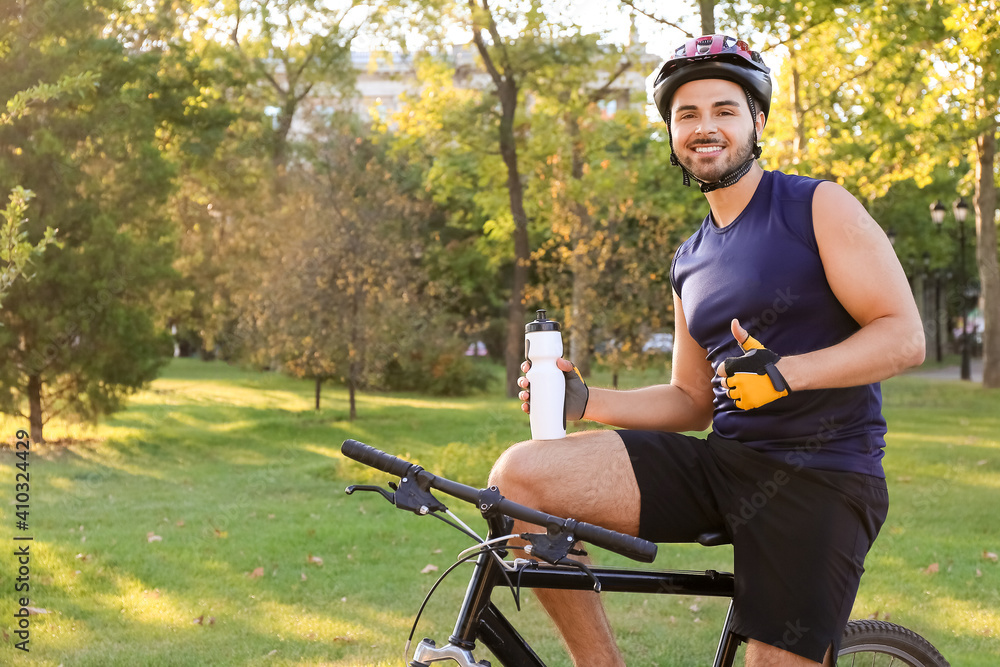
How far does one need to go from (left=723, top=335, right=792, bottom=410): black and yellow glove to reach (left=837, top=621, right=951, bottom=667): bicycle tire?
105cm

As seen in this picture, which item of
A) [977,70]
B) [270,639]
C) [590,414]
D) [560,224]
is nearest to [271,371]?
[560,224]

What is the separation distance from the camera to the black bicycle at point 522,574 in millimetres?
2117

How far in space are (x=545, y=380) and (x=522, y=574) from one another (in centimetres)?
54

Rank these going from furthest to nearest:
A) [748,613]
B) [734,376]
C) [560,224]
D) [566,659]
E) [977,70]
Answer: [560,224], [977,70], [566,659], [748,613], [734,376]

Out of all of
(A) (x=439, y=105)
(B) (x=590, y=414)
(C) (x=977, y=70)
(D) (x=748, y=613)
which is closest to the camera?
(D) (x=748, y=613)

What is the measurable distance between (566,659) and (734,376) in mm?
3394

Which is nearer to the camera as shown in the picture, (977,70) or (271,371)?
(977,70)

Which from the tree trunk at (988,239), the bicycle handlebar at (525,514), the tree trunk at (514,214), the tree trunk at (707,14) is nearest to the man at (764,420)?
the bicycle handlebar at (525,514)

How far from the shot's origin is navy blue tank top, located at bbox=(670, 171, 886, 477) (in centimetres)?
271

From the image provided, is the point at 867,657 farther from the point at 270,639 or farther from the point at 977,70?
the point at 977,70

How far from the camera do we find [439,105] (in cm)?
2412

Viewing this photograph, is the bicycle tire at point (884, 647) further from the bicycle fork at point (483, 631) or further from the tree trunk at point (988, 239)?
the tree trunk at point (988, 239)

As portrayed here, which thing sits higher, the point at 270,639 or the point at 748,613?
the point at 748,613

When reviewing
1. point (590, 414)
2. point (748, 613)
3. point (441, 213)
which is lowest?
point (748, 613)
